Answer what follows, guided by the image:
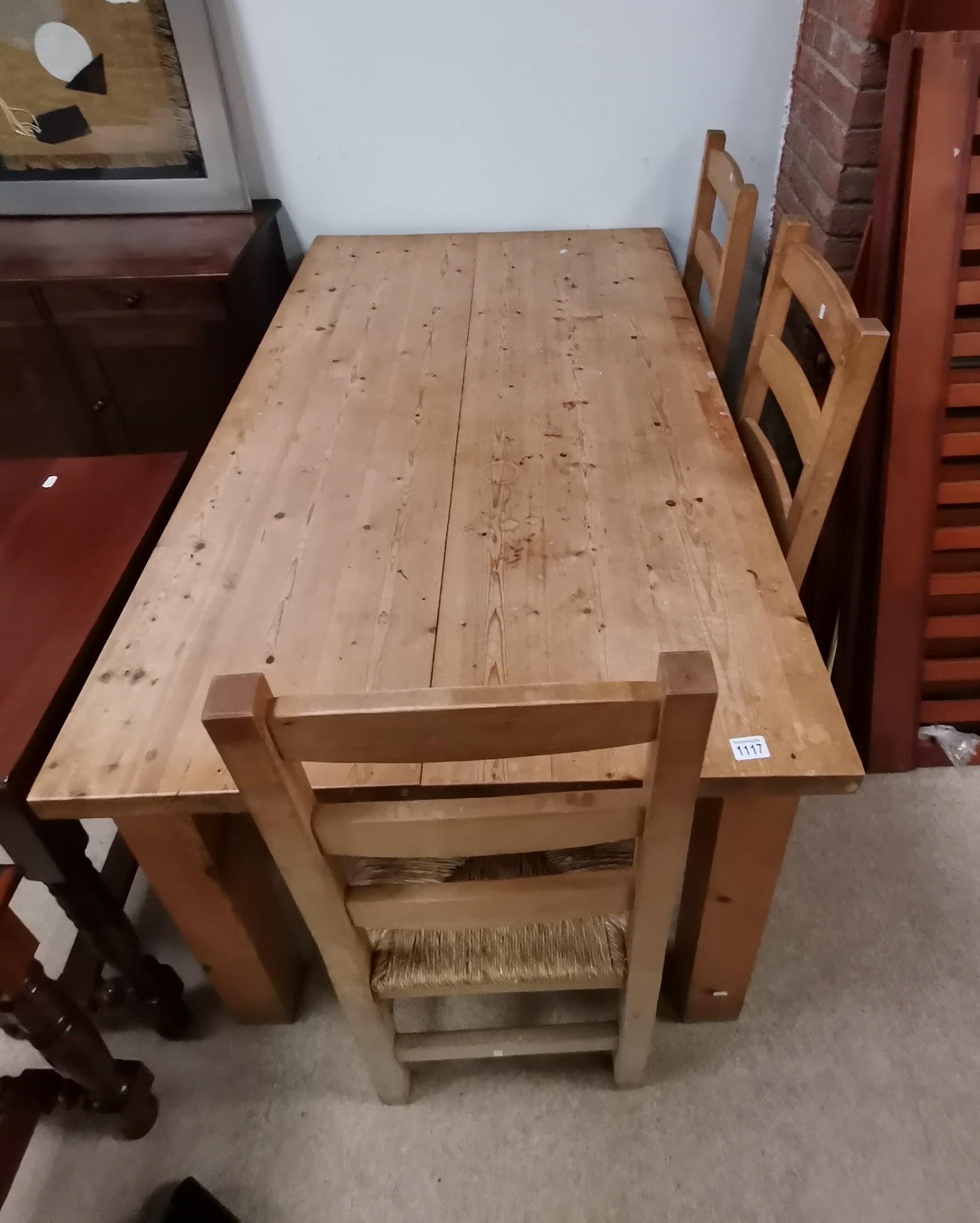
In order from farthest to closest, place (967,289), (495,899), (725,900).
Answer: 1. (967,289)
2. (725,900)
3. (495,899)

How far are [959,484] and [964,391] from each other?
0.17m

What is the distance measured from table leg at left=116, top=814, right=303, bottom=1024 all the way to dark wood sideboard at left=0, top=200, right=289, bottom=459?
120 cm

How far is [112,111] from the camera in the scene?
1.85 meters

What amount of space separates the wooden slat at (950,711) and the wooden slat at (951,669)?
0.07 m

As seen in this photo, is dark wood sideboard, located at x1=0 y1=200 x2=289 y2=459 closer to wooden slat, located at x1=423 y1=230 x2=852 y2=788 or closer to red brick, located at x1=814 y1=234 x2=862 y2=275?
wooden slat, located at x1=423 y1=230 x2=852 y2=788

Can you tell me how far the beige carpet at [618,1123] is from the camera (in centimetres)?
120

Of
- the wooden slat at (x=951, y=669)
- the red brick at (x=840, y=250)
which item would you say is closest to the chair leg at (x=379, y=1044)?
the wooden slat at (x=951, y=669)

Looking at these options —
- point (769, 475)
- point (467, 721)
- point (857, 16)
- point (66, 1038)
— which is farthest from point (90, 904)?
point (857, 16)

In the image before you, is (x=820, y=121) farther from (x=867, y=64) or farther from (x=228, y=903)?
(x=228, y=903)

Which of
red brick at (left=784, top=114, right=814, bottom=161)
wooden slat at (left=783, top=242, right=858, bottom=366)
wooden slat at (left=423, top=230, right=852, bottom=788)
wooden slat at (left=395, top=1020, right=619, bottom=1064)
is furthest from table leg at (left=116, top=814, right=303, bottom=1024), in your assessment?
red brick at (left=784, top=114, right=814, bottom=161)

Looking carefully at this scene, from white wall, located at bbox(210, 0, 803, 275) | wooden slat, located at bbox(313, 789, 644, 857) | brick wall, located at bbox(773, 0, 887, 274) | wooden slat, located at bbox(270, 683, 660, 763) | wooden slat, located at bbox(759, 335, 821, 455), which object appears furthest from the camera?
white wall, located at bbox(210, 0, 803, 275)

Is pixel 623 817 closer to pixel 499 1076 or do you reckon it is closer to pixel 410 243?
pixel 499 1076

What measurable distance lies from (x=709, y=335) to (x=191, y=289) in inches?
43.8

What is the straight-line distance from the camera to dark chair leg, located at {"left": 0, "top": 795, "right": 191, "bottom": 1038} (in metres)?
1.02
